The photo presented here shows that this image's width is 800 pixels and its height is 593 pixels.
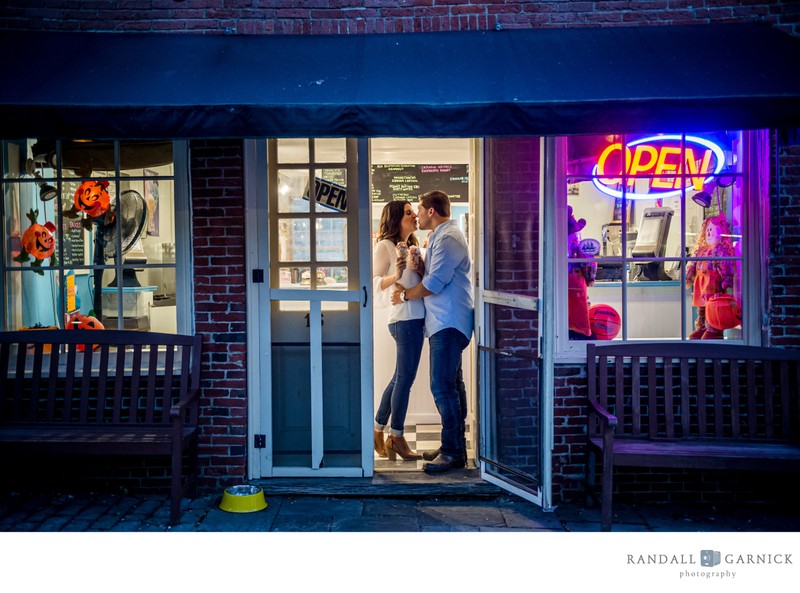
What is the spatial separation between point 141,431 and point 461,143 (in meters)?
4.01

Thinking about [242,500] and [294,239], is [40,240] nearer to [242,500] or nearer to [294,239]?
[294,239]

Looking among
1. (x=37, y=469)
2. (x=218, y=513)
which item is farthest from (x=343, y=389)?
(x=37, y=469)

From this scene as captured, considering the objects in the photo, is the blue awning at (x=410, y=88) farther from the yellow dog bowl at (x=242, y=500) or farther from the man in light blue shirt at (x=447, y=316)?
the yellow dog bowl at (x=242, y=500)

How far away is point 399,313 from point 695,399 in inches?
89.6

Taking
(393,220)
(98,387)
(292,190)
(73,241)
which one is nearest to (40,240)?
(73,241)

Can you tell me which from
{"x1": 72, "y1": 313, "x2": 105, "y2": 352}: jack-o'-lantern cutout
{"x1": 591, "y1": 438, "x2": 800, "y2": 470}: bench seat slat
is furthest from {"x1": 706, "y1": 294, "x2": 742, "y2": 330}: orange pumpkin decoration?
{"x1": 72, "y1": 313, "x2": 105, "y2": 352}: jack-o'-lantern cutout

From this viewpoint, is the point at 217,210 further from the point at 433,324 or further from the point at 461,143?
the point at 461,143

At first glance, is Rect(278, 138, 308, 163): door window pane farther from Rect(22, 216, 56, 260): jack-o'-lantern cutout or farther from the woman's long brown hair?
Rect(22, 216, 56, 260): jack-o'-lantern cutout

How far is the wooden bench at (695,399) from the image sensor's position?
5.32 m

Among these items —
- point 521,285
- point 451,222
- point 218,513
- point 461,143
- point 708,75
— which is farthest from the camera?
point 461,143

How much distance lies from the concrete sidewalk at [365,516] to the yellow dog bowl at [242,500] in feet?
0.13

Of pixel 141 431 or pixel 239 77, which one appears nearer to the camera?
pixel 239 77

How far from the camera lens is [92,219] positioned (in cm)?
588

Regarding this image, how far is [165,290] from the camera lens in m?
5.87
